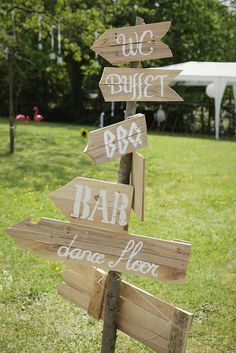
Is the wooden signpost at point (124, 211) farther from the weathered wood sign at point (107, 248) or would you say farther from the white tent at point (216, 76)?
the white tent at point (216, 76)

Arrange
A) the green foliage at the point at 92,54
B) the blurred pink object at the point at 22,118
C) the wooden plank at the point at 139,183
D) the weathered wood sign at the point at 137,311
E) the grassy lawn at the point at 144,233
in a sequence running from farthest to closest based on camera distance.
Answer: the green foliage at the point at 92,54 → the blurred pink object at the point at 22,118 → the grassy lawn at the point at 144,233 → the weathered wood sign at the point at 137,311 → the wooden plank at the point at 139,183

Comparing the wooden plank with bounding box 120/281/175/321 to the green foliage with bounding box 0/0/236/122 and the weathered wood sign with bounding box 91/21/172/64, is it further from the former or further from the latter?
the green foliage with bounding box 0/0/236/122

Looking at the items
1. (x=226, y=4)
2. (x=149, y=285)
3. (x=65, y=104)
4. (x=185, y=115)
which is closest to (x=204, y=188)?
(x=149, y=285)

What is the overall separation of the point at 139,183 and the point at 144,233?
297cm

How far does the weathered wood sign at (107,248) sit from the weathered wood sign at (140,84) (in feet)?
2.48

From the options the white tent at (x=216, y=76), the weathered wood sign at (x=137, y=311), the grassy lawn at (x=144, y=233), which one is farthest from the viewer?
the white tent at (x=216, y=76)

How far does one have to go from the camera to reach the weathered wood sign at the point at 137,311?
2.54 m

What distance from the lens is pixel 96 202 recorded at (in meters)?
2.46

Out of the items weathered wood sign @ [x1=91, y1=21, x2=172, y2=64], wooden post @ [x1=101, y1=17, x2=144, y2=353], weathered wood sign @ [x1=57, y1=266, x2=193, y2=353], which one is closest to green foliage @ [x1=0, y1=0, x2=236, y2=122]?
weathered wood sign @ [x1=57, y1=266, x2=193, y2=353]

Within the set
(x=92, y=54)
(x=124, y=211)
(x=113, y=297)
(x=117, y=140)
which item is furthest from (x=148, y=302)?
(x=92, y=54)

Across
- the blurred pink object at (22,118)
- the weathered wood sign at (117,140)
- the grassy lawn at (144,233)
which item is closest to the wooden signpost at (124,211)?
the weathered wood sign at (117,140)

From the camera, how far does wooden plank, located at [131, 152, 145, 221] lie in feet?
7.82

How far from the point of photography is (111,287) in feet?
8.74

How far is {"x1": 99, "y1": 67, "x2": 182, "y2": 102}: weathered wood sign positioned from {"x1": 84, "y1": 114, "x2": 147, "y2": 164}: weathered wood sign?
140 mm
